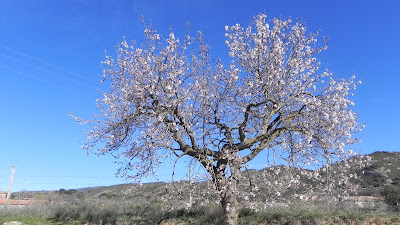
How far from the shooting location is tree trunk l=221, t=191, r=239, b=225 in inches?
512

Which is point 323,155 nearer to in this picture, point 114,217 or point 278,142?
point 278,142

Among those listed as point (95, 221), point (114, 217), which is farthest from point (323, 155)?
point (95, 221)

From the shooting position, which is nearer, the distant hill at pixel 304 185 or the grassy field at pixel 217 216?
the distant hill at pixel 304 185

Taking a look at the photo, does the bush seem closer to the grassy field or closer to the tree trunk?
the grassy field

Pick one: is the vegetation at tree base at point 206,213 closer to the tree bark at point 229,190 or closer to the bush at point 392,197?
the bush at point 392,197

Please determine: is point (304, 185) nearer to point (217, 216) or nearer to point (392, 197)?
point (217, 216)

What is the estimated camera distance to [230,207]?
13156 millimetres

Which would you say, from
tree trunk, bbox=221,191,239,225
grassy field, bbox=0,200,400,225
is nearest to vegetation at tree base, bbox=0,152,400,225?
grassy field, bbox=0,200,400,225

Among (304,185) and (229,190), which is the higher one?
(304,185)

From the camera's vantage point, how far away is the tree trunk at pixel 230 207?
12992 millimetres

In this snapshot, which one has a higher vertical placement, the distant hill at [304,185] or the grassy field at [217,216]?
the distant hill at [304,185]

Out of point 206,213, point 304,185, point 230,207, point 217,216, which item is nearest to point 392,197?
point 304,185


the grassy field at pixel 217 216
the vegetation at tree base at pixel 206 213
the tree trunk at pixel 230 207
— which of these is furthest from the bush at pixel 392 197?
the tree trunk at pixel 230 207

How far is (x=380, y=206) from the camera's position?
63.1ft
